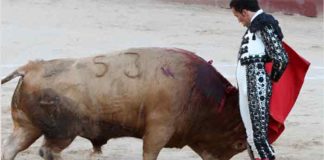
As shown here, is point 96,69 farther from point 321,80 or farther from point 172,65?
point 321,80

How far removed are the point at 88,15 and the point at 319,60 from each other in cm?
396

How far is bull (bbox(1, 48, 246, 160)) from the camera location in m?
6.03

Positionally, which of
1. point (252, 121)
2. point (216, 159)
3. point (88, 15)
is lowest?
point (88, 15)

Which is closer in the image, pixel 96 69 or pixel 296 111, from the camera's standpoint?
pixel 96 69

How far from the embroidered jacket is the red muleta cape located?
8 centimetres

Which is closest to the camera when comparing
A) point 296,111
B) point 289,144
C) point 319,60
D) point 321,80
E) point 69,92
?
point 69,92

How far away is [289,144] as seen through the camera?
8008 mm

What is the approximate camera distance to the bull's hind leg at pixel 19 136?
6160 mm

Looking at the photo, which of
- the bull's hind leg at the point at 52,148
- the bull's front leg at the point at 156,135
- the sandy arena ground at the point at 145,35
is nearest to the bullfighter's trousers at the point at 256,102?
the bull's front leg at the point at 156,135

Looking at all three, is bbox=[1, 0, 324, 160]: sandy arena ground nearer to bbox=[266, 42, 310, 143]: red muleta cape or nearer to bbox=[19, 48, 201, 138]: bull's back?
bbox=[266, 42, 310, 143]: red muleta cape

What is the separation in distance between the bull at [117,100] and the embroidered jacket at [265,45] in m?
0.38

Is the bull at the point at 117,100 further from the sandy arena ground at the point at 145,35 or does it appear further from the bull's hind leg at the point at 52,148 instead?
the sandy arena ground at the point at 145,35

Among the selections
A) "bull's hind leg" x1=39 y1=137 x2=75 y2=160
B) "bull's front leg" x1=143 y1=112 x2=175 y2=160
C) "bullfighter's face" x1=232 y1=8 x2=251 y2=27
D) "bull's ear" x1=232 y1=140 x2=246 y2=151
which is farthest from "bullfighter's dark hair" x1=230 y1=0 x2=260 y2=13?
"bull's hind leg" x1=39 y1=137 x2=75 y2=160

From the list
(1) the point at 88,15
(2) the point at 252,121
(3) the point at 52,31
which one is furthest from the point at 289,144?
(1) the point at 88,15
